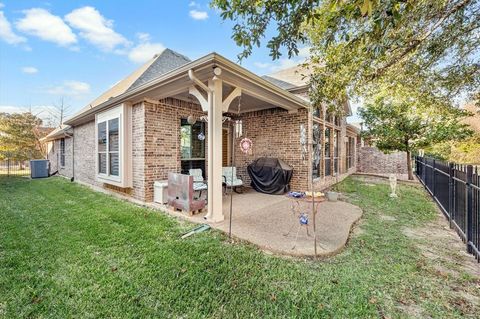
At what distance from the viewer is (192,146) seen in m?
7.41

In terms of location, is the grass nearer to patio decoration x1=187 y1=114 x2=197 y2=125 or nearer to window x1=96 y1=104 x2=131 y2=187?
window x1=96 y1=104 x2=131 y2=187

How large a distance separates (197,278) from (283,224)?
237 cm

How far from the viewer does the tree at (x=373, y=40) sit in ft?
9.75

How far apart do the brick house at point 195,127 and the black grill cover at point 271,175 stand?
0.38 meters

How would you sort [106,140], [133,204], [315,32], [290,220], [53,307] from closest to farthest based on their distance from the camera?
[53,307] < [290,220] < [315,32] < [133,204] < [106,140]

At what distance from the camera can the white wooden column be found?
4.56m

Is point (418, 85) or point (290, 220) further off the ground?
point (418, 85)

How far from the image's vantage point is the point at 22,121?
18.6 m

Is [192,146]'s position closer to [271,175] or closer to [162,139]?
[162,139]

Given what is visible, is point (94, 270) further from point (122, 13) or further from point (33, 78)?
Answer: point (33, 78)

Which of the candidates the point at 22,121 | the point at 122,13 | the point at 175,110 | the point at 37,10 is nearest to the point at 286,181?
the point at 175,110

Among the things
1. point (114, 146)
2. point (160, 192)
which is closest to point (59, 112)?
point (114, 146)

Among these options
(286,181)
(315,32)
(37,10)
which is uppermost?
(37,10)

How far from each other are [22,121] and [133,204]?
65.2ft
